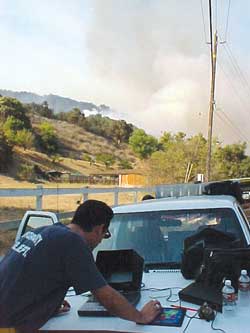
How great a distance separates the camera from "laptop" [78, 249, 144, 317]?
321 centimetres

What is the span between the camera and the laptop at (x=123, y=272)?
3.21 meters

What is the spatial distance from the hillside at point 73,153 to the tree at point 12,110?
18.8 ft

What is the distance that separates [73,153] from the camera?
329 ft

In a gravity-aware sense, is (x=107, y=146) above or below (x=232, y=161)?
above

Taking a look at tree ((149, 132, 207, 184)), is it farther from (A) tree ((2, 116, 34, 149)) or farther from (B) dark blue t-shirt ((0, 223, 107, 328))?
(B) dark blue t-shirt ((0, 223, 107, 328))

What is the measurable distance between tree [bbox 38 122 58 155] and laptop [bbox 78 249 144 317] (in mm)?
81161

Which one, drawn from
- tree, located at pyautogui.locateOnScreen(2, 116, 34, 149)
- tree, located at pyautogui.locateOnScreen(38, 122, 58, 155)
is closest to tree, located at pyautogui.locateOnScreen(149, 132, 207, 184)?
tree, located at pyautogui.locateOnScreen(2, 116, 34, 149)

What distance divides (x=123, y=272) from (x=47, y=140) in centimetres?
8461

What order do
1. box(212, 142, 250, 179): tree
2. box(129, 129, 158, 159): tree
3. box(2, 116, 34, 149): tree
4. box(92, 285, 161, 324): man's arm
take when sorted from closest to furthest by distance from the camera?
box(92, 285, 161, 324): man's arm < box(212, 142, 250, 179): tree < box(2, 116, 34, 149): tree < box(129, 129, 158, 159): tree

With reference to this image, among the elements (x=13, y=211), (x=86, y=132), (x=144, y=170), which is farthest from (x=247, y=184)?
(x=86, y=132)

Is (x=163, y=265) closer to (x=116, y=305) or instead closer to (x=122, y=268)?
(x=122, y=268)

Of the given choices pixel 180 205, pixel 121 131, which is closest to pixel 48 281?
pixel 180 205

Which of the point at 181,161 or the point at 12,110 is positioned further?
the point at 12,110

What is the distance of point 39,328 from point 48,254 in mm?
425
